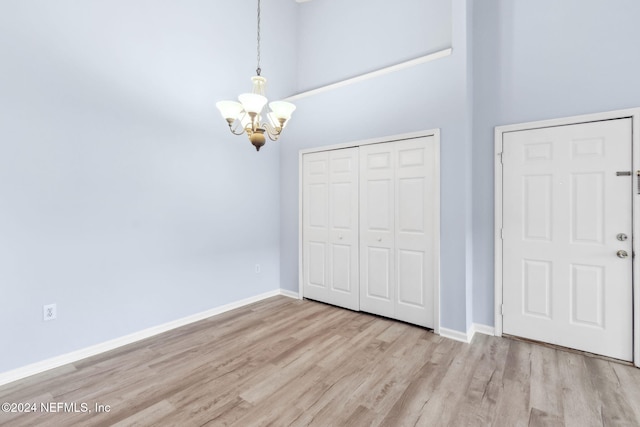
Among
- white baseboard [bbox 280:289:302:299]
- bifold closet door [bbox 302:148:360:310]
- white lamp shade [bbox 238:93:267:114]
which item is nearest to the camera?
white lamp shade [bbox 238:93:267:114]

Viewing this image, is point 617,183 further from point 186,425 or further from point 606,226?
point 186,425

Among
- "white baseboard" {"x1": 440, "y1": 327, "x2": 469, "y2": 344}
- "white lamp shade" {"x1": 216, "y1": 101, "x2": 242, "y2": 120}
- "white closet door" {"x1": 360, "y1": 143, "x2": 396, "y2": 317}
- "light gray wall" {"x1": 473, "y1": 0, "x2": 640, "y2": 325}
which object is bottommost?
"white baseboard" {"x1": 440, "y1": 327, "x2": 469, "y2": 344}

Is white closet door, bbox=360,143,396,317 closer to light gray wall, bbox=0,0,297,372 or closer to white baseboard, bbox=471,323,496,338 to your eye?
white baseboard, bbox=471,323,496,338

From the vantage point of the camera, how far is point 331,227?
3990 mm

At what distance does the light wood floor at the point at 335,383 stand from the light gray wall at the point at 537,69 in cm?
84

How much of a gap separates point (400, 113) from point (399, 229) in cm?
132

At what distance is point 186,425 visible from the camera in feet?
5.92

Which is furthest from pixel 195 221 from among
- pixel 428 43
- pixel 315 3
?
pixel 315 3

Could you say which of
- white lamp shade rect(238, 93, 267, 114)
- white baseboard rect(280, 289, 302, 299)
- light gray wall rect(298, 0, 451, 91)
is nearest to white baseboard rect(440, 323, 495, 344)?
white baseboard rect(280, 289, 302, 299)

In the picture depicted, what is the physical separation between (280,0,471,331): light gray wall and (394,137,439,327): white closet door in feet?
0.46

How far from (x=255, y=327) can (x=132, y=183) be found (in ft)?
6.47

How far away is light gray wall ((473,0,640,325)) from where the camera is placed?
98.0 inches

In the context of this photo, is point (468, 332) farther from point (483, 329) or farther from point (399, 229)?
point (399, 229)

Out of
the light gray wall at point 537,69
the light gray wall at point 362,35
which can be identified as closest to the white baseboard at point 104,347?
the light gray wall at point 537,69
